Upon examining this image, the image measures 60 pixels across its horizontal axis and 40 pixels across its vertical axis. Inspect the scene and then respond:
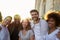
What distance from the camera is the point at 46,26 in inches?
167

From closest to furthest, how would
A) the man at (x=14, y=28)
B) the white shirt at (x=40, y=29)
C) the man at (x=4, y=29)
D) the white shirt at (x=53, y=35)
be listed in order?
the white shirt at (x=53, y=35), the white shirt at (x=40, y=29), the man at (x=4, y=29), the man at (x=14, y=28)

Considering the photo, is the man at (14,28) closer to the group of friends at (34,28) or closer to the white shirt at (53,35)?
the group of friends at (34,28)

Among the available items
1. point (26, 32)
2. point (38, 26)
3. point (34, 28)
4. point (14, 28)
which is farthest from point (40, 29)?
point (14, 28)

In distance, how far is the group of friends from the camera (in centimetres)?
398

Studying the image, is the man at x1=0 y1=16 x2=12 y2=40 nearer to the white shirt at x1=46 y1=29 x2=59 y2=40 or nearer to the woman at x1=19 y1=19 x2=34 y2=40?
the woman at x1=19 y1=19 x2=34 y2=40

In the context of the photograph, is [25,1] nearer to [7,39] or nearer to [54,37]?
[7,39]

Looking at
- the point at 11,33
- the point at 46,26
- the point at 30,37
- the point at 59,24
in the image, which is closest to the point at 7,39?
the point at 11,33

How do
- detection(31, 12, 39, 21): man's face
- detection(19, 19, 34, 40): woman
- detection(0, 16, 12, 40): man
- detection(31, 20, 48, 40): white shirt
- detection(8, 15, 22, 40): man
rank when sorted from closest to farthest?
detection(31, 20, 48, 40): white shirt, detection(31, 12, 39, 21): man's face, detection(19, 19, 34, 40): woman, detection(0, 16, 12, 40): man, detection(8, 15, 22, 40): man

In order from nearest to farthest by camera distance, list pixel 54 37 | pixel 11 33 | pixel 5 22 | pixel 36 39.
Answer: pixel 54 37 < pixel 36 39 < pixel 5 22 < pixel 11 33

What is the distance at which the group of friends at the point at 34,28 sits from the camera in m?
3.98

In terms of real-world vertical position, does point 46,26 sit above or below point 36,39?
above

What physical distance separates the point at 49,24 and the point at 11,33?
74.4 inches

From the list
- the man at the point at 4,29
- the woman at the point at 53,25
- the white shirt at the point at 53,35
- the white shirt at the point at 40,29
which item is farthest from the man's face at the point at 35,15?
the man at the point at 4,29

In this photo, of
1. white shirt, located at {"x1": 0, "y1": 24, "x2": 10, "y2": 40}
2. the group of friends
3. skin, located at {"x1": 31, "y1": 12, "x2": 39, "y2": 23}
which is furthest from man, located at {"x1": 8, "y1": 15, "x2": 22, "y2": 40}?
skin, located at {"x1": 31, "y1": 12, "x2": 39, "y2": 23}
